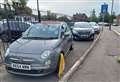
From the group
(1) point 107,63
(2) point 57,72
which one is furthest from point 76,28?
A: (2) point 57,72

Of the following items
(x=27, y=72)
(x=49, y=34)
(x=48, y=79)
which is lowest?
(x=48, y=79)

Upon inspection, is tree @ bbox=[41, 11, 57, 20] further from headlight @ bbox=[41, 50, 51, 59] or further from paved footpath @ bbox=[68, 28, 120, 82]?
headlight @ bbox=[41, 50, 51, 59]

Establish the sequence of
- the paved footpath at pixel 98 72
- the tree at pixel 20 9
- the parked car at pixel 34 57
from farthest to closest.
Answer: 1. the tree at pixel 20 9
2. the paved footpath at pixel 98 72
3. the parked car at pixel 34 57

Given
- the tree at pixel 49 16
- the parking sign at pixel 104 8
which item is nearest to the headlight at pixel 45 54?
the tree at pixel 49 16

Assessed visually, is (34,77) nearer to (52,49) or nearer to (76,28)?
(52,49)

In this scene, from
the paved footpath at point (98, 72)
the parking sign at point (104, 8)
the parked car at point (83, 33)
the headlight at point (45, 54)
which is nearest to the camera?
the headlight at point (45, 54)

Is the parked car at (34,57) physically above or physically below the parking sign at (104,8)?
below

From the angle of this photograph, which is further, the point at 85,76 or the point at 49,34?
the point at 49,34

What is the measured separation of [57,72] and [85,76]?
3.06 ft

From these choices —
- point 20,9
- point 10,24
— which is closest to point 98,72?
point 10,24

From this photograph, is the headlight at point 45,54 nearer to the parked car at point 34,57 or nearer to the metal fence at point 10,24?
the parked car at point 34,57

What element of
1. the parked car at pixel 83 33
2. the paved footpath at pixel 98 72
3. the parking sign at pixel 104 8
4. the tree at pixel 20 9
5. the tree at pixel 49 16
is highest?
the parking sign at pixel 104 8

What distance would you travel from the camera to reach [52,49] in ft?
17.3

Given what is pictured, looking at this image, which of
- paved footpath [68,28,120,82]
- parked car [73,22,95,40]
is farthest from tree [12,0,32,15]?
paved footpath [68,28,120,82]
